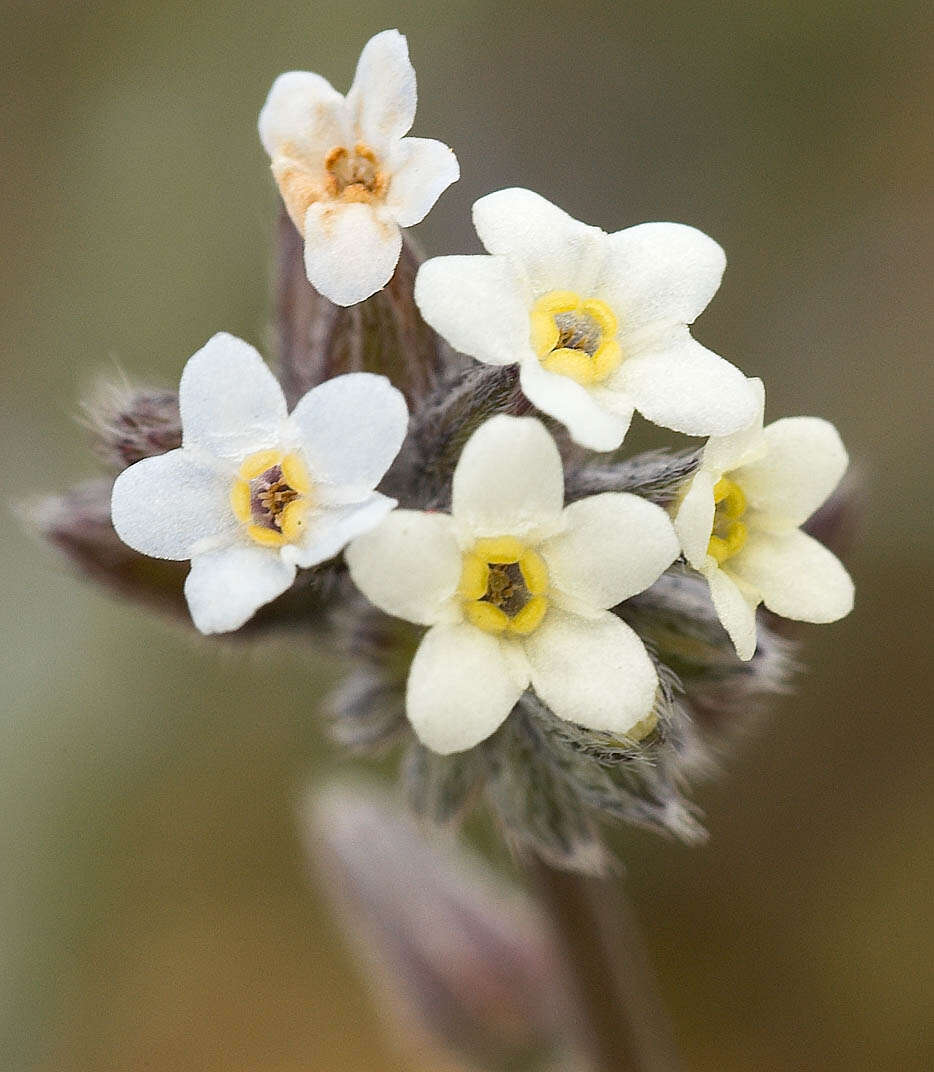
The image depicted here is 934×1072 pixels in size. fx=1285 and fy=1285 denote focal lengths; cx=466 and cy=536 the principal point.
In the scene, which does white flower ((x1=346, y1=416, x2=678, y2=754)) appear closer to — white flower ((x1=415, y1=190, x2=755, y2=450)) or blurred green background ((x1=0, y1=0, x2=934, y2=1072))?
white flower ((x1=415, y1=190, x2=755, y2=450))

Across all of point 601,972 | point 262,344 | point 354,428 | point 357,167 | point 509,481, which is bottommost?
point 601,972

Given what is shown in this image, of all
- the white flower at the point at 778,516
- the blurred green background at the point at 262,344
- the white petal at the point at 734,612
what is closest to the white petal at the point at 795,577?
the white flower at the point at 778,516

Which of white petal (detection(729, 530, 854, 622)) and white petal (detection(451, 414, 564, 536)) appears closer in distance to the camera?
white petal (detection(451, 414, 564, 536))

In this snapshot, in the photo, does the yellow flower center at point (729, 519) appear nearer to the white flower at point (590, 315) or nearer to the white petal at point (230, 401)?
the white flower at point (590, 315)

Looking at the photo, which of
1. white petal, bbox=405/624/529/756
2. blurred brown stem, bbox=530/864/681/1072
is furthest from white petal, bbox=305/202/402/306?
blurred brown stem, bbox=530/864/681/1072

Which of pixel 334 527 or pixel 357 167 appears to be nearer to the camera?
pixel 334 527

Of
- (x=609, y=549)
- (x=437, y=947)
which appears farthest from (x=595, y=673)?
(x=437, y=947)

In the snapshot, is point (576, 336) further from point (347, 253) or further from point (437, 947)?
point (437, 947)
